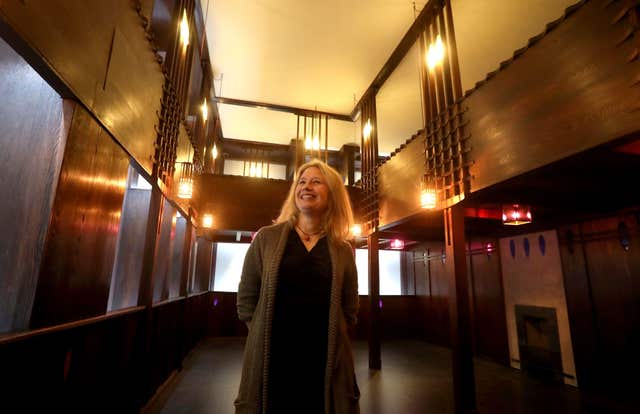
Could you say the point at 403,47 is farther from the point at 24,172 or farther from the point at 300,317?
the point at 300,317

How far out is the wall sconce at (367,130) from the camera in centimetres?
658

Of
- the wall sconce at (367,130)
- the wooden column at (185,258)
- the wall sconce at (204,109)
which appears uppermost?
the wall sconce at (204,109)

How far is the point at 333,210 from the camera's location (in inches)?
56.7

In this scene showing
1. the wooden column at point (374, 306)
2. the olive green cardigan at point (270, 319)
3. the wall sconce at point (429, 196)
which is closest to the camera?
the olive green cardigan at point (270, 319)

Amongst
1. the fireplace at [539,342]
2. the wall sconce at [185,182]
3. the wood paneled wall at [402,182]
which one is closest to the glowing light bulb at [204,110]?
the wall sconce at [185,182]

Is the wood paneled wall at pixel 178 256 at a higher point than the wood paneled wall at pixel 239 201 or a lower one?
lower

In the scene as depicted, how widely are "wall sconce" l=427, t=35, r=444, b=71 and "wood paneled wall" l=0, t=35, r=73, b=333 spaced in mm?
4084

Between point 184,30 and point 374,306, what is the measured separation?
4948 millimetres

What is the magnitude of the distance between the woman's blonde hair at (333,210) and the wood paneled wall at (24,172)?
134 centimetres

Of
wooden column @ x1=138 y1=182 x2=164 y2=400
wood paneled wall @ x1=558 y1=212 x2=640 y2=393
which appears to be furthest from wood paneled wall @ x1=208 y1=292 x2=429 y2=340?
wooden column @ x1=138 y1=182 x2=164 y2=400

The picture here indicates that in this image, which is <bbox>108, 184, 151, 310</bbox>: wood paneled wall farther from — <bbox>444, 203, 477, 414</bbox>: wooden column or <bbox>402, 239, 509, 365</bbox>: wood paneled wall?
<bbox>402, 239, 509, 365</bbox>: wood paneled wall

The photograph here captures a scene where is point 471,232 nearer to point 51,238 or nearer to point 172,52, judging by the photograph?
point 172,52

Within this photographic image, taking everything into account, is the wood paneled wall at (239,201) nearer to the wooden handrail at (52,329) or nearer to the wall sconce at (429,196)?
the wall sconce at (429,196)

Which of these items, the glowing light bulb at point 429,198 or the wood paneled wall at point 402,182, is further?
the wood paneled wall at point 402,182
